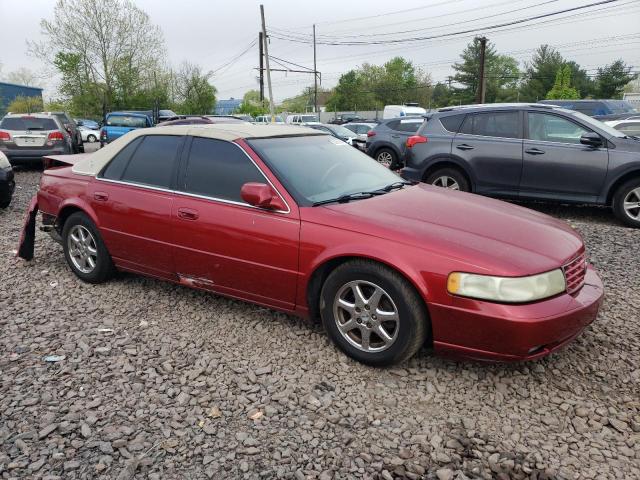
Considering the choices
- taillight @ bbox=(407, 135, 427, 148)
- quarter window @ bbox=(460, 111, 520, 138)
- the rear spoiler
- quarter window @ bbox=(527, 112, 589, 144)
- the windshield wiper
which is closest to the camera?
the windshield wiper

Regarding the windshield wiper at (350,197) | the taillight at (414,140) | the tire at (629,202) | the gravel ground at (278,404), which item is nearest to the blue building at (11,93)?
the taillight at (414,140)

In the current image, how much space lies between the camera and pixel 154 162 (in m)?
4.33

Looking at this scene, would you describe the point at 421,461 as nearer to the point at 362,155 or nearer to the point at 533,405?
the point at 533,405

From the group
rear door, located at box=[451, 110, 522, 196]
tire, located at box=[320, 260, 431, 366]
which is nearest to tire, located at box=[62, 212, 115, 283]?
tire, located at box=[320, 260, 431, 366]

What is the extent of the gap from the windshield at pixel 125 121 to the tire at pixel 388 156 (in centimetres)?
847

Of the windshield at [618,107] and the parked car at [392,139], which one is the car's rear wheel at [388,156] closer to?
the parked car at [392,139]

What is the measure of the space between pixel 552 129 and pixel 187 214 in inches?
225

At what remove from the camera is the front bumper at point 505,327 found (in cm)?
281

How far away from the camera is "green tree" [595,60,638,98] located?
50.3 m

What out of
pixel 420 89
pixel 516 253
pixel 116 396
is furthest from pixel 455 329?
pixel 420 89

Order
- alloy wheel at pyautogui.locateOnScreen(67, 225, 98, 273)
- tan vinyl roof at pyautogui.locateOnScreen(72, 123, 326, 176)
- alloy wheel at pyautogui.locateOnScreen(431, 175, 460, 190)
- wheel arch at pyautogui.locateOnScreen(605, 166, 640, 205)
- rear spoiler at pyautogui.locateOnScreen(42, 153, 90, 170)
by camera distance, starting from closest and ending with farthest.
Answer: tan vinyl roof at pyautogui.locateOnScreen(72, 123, 326, 176), alloy wheel at pyautogui.locateOnScreen(67, 225, 98, 273), rear spoiler at pyautogui.locateOnScreen(42, 153, 90, 170), wheel arch at pyautogui.locateOnScreen(605, 166, 640, 205), alloy wheel at pyautogui.locateOnScreen(431, 175, 460, 190)

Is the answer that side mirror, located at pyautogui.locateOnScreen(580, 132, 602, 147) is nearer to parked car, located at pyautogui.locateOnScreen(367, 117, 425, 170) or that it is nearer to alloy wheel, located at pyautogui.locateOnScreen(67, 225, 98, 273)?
parked car, located at pyautogui.locateOnScreen(367, 117, 425, 170)

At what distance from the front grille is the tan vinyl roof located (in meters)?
2.33

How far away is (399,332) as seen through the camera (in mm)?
3104
